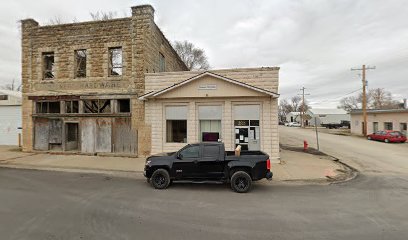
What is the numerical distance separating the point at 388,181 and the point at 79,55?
19.3m

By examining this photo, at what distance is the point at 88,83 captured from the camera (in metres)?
14.9

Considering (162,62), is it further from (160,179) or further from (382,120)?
(382,120)

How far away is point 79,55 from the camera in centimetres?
1644

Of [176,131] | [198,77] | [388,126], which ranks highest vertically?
[198,77]

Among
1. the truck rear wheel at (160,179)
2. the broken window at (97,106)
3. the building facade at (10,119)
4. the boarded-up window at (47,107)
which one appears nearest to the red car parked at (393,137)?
the truck rear wheel at (160,179)

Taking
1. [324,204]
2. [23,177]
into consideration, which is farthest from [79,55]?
[324,204]

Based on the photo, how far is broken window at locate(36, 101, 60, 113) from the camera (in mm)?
15906

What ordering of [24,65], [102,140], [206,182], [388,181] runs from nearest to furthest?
[206,182] → [388,181] → [102,140] → [24,65]

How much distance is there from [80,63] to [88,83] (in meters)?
2.89

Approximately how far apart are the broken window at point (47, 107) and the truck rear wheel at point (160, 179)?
1195cm

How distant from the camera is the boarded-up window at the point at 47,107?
52.2 feet

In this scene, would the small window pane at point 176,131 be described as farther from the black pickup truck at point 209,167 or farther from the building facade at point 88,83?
the black pickup truck at point 209,167

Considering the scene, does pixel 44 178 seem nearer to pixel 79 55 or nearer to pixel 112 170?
pixel 112 170

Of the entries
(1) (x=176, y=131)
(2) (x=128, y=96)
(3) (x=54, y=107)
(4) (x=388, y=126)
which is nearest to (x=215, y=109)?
(1) (x=176, y=131)
